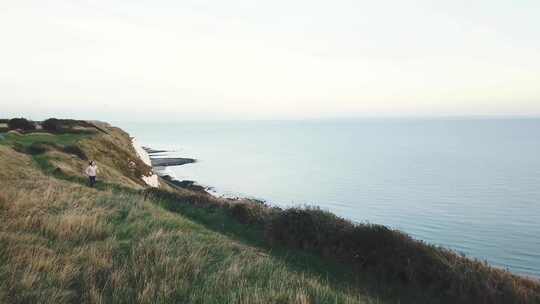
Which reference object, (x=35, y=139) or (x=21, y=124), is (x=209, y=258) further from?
(x=21, y=124)

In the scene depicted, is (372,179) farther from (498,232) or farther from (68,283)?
(68,283)

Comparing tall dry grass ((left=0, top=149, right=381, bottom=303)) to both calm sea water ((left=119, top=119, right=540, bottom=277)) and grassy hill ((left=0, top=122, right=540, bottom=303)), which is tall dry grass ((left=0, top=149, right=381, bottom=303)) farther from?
calm sea water ((left=119, top=119, right=540, bottom=277))

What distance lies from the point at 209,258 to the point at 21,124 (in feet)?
195

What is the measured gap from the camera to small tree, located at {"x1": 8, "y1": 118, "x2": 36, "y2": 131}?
180 feet

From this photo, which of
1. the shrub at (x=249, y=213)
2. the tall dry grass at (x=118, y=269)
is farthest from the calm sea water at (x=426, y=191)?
the tall dry grass at (x=118, y=269)

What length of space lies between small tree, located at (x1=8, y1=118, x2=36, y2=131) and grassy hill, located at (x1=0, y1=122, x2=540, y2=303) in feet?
120

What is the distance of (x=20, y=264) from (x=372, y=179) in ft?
304

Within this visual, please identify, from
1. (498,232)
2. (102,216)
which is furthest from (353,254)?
(498,232)

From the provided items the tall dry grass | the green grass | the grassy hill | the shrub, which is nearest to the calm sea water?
the grassy hill

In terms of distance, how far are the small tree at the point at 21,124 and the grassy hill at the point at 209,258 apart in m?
36.6

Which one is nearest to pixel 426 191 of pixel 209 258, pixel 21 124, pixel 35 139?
pixel 35 139

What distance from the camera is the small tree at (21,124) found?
180 ft

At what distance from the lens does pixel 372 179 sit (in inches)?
3686

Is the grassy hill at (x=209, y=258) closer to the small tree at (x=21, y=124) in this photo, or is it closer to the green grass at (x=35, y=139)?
the green grass at (x=35, y=139)
